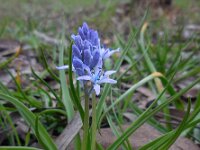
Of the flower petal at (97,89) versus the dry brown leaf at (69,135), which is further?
the dry brown leaf at (69,135)

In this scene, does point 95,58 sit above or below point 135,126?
above

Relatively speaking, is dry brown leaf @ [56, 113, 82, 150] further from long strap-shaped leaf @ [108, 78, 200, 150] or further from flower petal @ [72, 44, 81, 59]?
flower petal @ [72, 44, 81, 59]

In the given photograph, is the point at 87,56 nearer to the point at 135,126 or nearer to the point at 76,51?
the point at 76,51

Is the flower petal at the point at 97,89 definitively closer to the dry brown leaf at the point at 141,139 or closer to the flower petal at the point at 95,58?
the flower petal at the point at 95,58

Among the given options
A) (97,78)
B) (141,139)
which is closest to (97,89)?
(97,78)

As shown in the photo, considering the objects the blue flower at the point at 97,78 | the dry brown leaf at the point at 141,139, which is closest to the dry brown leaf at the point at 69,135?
the dry brown leaf at the point at 141,139

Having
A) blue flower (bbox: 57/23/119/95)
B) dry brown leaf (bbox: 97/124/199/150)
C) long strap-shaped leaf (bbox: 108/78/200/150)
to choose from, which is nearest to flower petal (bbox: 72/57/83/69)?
blue flower (bbox: 57/23/119/95)

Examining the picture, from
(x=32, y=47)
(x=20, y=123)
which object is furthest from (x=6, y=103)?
(x=32, y=47)

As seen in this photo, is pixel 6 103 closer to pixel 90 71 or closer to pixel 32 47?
pixel 90 71
